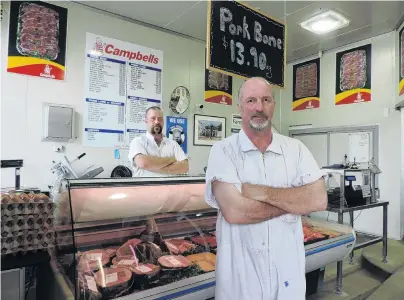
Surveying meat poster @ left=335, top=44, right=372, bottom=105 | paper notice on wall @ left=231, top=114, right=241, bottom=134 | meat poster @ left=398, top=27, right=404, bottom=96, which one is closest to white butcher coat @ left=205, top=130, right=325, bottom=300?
meat poster @ left=398, top=27, right=404, bottom=96

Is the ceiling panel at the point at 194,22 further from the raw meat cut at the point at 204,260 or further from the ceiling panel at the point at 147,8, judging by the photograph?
the raw meat cut at the point at 204,260

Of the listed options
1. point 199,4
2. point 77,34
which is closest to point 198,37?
point 199,4

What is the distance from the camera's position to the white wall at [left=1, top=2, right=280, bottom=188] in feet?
12.2

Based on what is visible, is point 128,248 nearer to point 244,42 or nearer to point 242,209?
point 242,209

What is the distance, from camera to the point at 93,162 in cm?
437

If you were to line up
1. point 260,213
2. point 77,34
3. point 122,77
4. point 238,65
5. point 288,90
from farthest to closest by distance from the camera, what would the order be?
point 288,90
point 122,77
point 77,34
point 238,65
point 260,213

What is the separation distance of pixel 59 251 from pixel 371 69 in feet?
19.7

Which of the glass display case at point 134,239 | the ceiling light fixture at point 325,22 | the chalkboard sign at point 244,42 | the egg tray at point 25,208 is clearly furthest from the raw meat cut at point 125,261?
the ceiling light fixture at point 325,22

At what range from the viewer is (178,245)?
247 cm

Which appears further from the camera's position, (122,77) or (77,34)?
(122,77)

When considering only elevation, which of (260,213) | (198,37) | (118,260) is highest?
(198,37)

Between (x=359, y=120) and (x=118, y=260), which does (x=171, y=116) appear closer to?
(x=118, y=260)

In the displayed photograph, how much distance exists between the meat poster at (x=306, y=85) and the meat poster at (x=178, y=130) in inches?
119

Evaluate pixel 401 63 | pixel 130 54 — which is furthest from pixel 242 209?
pixel 401 63
